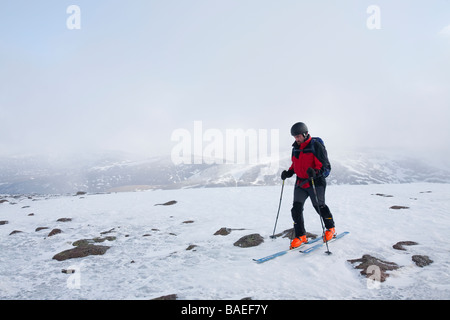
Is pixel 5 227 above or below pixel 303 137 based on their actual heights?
below

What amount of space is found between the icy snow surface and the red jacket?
7.69 feet

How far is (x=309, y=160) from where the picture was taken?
27.0 ft

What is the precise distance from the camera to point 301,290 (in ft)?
17.0

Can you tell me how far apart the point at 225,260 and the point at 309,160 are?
169 inches

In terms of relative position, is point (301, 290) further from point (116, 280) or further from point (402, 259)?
point (116, 280)

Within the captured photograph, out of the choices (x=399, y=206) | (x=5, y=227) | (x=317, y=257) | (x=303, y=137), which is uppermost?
(x=303, y=137)

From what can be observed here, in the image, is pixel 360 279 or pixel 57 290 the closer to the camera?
pixel 360 279

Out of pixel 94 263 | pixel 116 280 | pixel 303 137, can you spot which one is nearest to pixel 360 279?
pixel 303 137

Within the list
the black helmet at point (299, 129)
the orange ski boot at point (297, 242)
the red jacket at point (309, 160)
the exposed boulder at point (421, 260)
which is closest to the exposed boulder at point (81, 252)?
the orange ski boot at point (297, 242)

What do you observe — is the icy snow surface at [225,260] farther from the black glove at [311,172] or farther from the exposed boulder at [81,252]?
the black glove at [311,172]

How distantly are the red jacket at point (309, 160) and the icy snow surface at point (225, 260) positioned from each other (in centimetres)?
235
